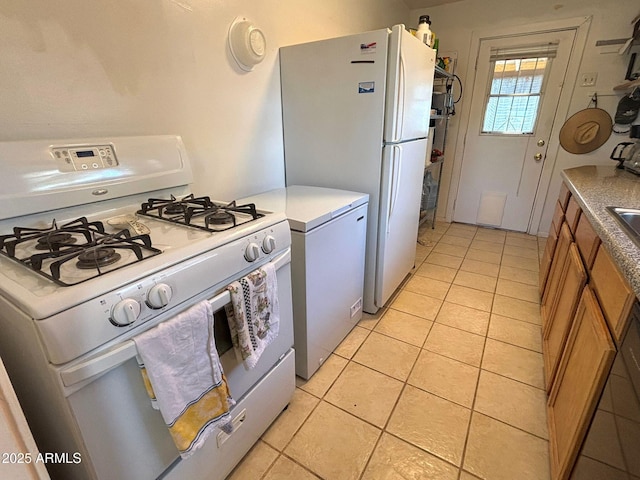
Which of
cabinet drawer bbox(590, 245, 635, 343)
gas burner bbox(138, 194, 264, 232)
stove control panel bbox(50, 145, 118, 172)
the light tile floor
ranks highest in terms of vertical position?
stove control panel bbox(50, 145, 118, 172)

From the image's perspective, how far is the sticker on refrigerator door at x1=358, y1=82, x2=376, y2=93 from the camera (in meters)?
1.68

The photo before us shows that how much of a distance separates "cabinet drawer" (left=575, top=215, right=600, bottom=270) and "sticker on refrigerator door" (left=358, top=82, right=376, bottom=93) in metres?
1.16

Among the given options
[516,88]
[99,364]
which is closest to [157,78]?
[99,364]

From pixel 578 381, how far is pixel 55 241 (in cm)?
163

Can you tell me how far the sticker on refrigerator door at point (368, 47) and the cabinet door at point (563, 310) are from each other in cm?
135

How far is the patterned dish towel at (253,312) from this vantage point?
3.19ft

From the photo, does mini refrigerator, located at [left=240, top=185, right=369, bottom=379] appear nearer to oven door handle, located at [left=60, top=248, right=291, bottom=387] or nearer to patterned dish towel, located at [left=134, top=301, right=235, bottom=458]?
patterned dish towel, located at [left=134, top=301, right=235, bottom=458]

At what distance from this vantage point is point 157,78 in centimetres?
132

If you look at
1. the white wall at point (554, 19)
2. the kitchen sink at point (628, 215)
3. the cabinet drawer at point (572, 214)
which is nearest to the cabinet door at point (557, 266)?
the cabinet drawer at point (572, 214)

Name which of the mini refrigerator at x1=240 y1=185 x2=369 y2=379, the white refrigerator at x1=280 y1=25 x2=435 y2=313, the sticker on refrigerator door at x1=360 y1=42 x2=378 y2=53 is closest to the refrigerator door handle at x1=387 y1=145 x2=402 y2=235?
the white refrigerator at x1=280 y1=25 x2=435 y2=313

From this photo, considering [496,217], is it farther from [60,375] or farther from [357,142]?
[60,375]

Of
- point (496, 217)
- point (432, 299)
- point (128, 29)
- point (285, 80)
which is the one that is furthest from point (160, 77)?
point (496, 217)

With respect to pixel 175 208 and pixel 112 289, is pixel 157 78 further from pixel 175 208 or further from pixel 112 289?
pixel 112 289

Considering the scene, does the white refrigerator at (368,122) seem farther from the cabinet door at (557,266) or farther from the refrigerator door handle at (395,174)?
the cabinet door at (557,266)
